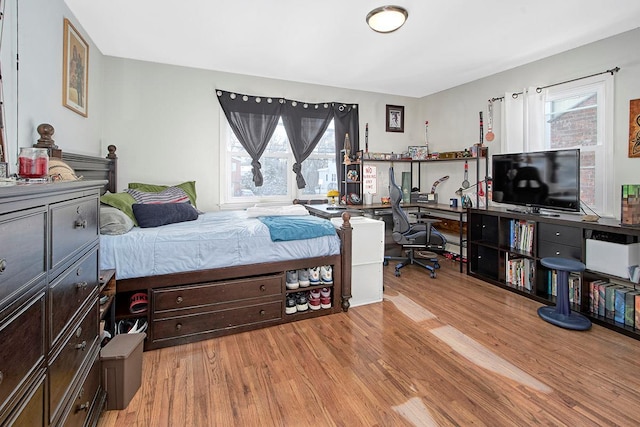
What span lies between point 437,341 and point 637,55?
3.00m

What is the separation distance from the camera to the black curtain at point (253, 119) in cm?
406

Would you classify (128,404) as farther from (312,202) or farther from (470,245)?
(470,245)

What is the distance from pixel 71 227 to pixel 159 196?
2.06 meters

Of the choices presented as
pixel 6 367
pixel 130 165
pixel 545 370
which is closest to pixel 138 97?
pixel 130 165

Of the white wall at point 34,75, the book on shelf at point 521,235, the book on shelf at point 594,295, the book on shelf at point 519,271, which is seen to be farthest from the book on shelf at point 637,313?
the white wall at point 34,75

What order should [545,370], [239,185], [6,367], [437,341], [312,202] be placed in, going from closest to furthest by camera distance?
[6,367], [545,370], [437,341], [239,185], [312,202]

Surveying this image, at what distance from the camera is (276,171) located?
446cm

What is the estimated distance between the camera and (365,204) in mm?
4750

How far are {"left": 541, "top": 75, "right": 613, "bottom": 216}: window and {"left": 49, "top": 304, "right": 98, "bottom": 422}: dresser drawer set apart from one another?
4.03m

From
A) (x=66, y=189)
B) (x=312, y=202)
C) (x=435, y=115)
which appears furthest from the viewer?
(x=435, y=115)

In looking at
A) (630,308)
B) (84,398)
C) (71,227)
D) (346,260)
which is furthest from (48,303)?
(630,308)

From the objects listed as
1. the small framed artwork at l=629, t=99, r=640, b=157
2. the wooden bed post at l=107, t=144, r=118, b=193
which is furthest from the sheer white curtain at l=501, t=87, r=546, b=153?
the wooden bed post at l=107, t=144, r=118, b=193

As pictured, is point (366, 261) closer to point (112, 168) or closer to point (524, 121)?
point (524, 121)

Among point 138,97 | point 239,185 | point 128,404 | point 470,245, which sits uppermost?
point 138,97
